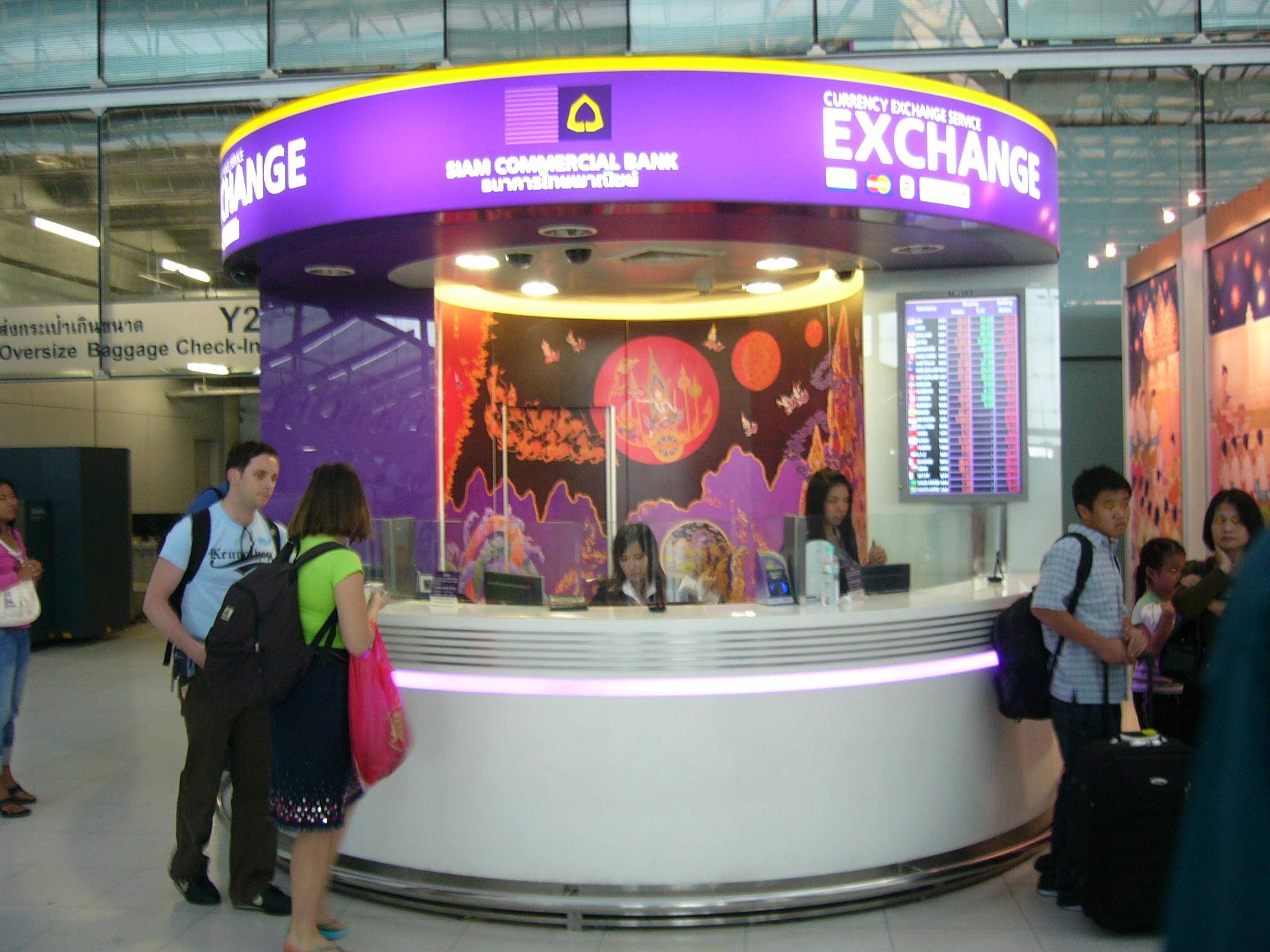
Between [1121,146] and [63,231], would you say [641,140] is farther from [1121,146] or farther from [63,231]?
[63,231]

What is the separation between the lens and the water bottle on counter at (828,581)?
13.3 feet

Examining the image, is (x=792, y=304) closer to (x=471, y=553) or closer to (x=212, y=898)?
(x=471, y=553)

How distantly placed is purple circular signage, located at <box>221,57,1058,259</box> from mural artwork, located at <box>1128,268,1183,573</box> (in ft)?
10.6

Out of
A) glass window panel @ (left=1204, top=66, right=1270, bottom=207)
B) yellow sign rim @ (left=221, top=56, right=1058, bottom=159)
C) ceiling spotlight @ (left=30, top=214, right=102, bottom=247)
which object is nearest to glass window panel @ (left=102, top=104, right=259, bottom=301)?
ceiling spotlight @ (left=30, top=214, right=102, bottom=247)

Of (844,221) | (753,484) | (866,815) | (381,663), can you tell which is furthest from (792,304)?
(381,663)

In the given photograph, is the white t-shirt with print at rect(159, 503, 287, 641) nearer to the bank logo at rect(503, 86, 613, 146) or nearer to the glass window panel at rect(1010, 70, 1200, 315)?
the bank logo at rect(503, 86, 613, 146)

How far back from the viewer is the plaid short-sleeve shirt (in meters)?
A: 3.80

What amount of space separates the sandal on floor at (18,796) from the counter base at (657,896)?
204cm

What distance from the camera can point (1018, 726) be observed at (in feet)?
14.4

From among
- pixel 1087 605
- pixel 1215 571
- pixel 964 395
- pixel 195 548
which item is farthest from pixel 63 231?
pixel 1215 571

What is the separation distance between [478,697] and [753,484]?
384 cm

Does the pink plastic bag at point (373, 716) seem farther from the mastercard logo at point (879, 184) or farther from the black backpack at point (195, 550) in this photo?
the mastercard logo at point (879, 184)

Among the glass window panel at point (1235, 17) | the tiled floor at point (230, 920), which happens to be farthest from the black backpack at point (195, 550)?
the glass window panel at point (1235, 17)

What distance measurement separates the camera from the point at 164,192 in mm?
9773
